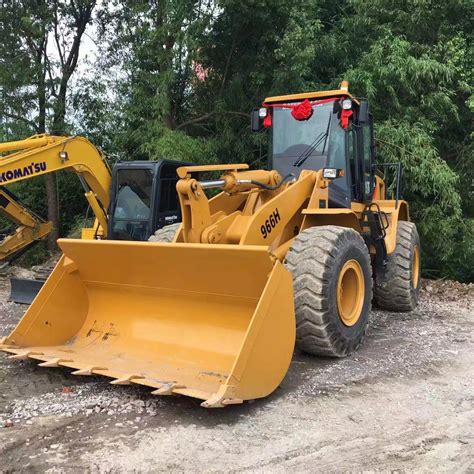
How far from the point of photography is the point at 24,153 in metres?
8.54

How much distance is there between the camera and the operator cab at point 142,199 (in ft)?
26.7

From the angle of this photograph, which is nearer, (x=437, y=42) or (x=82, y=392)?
(x=82, y=392)

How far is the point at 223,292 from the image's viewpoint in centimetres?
444

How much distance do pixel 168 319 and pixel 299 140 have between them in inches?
104

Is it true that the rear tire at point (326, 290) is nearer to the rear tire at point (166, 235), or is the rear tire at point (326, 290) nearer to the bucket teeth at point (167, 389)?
the bucket teeth at point (167, 389)

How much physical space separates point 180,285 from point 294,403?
1.35m

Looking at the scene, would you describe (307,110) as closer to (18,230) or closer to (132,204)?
(132,204)

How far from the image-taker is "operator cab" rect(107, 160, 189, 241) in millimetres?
8125

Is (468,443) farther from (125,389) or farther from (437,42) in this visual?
(437,42)

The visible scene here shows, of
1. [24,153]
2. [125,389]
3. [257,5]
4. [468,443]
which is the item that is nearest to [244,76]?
[257,5]

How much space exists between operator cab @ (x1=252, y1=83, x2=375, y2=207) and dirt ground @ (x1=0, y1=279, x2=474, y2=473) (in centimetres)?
207

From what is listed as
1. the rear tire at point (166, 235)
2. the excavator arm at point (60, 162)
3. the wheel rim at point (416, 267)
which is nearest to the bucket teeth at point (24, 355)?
the rear tire at point (166, 235)

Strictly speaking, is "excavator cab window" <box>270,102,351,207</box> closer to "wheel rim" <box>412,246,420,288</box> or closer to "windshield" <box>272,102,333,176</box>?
"windshield" <box>272,102,333,176</box>

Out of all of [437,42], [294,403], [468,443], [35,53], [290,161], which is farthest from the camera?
[35,53]
